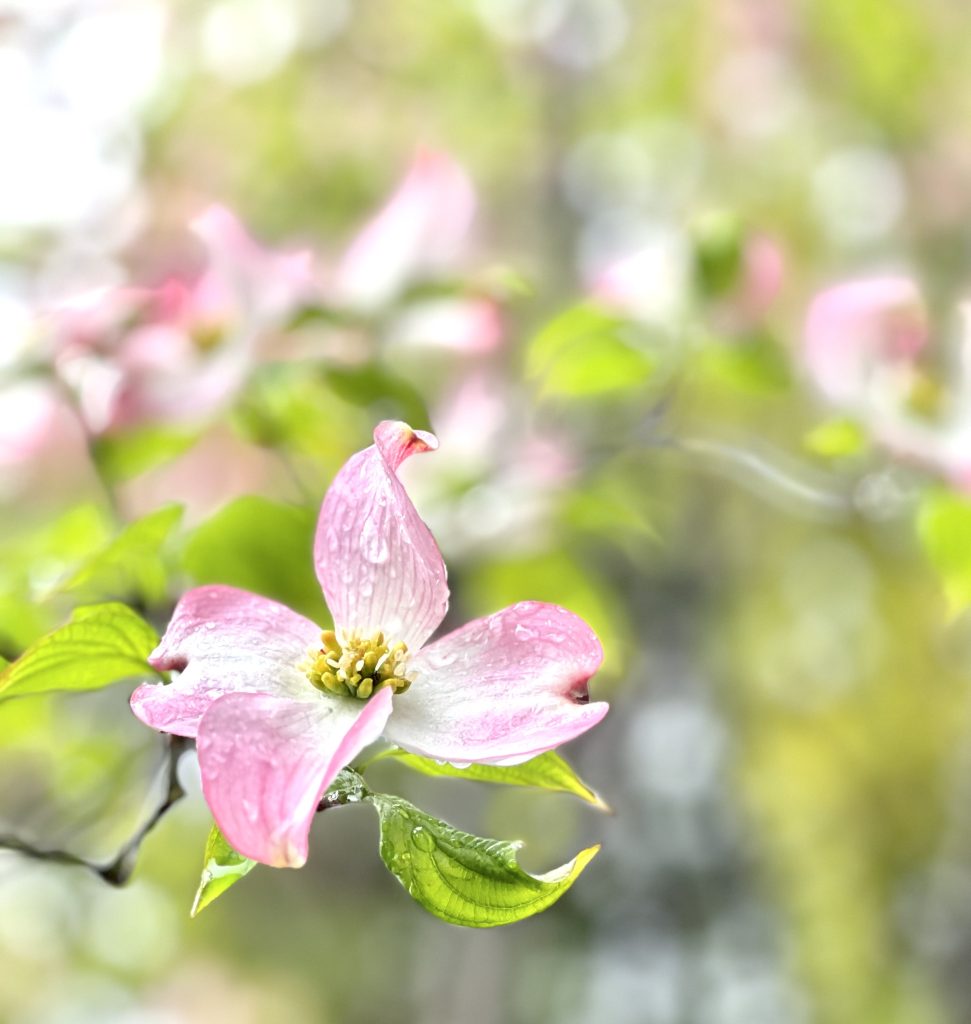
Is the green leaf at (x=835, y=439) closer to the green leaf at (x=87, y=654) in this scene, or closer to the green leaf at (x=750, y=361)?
the green leaf at (x=750, y=361)

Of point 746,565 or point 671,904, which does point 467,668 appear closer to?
point 746,565

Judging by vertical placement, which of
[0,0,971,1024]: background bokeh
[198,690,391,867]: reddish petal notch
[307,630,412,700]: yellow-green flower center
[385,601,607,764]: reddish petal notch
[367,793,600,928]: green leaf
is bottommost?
[0,0,971,1024]: background bokeh

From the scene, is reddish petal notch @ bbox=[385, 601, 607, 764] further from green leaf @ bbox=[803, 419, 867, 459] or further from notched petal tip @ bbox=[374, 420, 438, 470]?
green leaf @ bbox=[803, 419, 867, 459]

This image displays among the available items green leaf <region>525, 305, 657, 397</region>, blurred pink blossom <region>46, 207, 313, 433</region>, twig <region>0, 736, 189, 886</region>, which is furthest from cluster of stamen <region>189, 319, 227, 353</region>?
twig <region>0, 736, 189, 886</region>

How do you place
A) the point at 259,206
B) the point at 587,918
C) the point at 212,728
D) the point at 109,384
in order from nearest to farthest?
the point at 212,728 < the point at 109,384 < the point at 259,206 < the point at 587,918

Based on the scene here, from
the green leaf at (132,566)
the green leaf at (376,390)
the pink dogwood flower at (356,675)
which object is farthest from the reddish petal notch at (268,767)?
the green leaf at (376,390)

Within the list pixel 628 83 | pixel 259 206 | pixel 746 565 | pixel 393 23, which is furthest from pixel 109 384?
pixel 746 565

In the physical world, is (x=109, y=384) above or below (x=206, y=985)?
above
